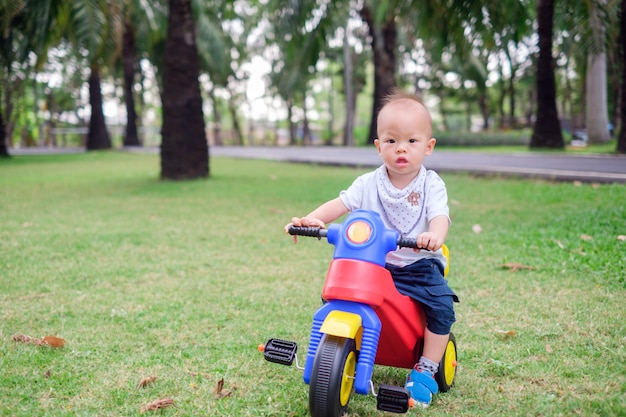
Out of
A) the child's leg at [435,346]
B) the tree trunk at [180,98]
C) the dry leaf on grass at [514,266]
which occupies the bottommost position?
the dry leaf on grass at [514,266]

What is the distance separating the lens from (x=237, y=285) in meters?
4.42

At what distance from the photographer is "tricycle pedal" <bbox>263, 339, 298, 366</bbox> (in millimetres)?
2514

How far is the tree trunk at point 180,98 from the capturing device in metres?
10.9

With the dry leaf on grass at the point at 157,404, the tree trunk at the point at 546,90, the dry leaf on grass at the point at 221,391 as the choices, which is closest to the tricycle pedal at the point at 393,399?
the dry leaf on grass at the point at 221,391

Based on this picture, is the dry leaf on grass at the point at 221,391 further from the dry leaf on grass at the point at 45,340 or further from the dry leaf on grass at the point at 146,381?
the dry leaf on grass at the point at 45,340

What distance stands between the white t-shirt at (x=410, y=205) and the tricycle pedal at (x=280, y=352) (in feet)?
1.96

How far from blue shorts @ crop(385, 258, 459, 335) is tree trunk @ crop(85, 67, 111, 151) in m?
23.8

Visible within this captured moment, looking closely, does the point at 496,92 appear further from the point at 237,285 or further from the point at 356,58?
the point at 237,285

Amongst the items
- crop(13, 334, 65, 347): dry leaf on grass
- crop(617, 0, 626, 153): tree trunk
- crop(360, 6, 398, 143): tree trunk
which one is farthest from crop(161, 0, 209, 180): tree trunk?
crop(360, 6, 398, 143): tree trunk

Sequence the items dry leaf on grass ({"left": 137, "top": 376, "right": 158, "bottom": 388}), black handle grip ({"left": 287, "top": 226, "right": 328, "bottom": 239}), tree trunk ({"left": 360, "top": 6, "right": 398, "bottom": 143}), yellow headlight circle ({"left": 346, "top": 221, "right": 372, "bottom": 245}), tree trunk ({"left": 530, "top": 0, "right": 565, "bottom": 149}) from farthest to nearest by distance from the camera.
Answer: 1. tree trunk ({"left": 360, "top": 6, "right": 398, "bottom": 143})
2. tree trunk ({"left": 530, "top": 0, "right": 565, "bottom": 149})
3. dry leaf on grass ({"left": 137, "top": 376, "right": 158, "bottom": 388})
4. black handle grip ({"left": 287, "top": 226, "right": 328, "bottom": 239})
5. yellow headlight circle ({"left": 346, "top": 221, "right": 372, "bottom": 245})

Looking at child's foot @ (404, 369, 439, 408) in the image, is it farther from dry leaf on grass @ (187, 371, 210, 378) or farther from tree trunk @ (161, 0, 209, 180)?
tree trunk @ (161, 0, 209, 180)

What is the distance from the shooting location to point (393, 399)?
7.54 feet

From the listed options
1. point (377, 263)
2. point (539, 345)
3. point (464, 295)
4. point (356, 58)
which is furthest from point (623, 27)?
point (356, 58)

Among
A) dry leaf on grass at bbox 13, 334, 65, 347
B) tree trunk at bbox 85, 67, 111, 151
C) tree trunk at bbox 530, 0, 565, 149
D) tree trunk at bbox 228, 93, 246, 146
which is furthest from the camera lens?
tree trunk at bbox 228, 93, 246, 146
